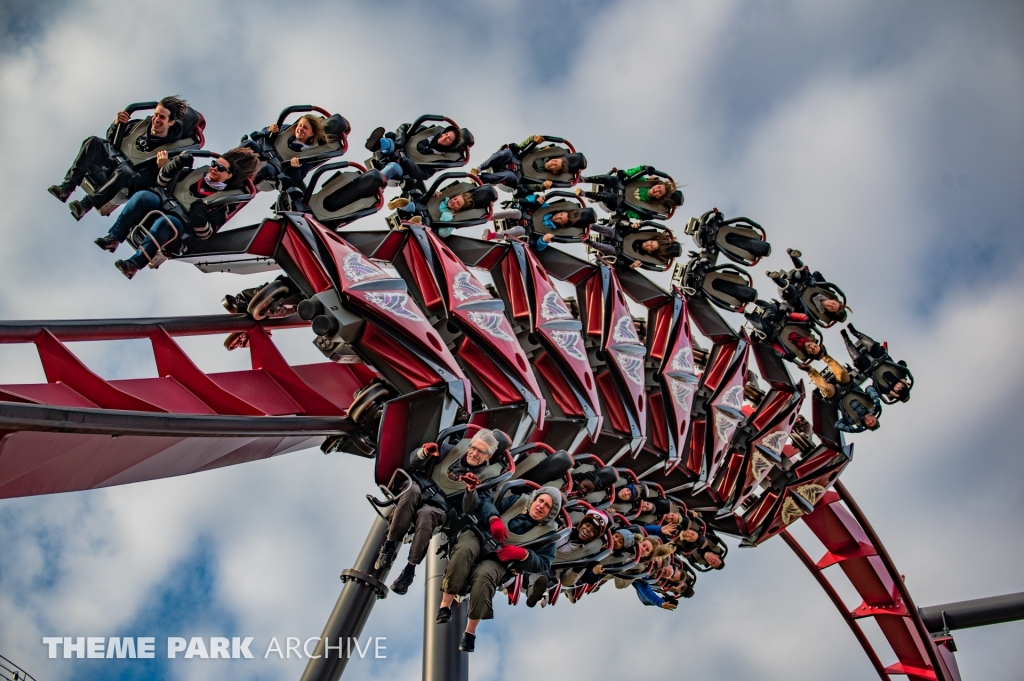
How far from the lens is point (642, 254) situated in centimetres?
1284

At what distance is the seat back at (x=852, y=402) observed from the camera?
1410 centimetres

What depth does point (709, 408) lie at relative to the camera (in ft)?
43.5

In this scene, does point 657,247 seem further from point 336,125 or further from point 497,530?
point 497,530

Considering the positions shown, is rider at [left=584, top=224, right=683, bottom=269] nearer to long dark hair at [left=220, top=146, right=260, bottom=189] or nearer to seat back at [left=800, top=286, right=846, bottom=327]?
seat back at [left=800, top=286, right=846, bottom=327]

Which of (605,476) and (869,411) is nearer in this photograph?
(605,476)

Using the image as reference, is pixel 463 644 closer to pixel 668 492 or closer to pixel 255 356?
pixel 255 356

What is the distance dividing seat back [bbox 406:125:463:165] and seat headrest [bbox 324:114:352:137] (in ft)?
3.89

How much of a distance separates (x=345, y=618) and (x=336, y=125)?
4996 millimetres

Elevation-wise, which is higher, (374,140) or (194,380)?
(374,140)

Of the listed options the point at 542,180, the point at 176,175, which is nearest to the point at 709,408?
the point at 542,180

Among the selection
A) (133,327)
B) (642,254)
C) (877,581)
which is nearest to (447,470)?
(133,327)

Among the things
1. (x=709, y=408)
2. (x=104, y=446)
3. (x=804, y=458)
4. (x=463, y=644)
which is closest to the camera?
(x=104, y=446)

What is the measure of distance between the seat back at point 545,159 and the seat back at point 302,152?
2.98 m

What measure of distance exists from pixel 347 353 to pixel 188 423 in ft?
5.86
